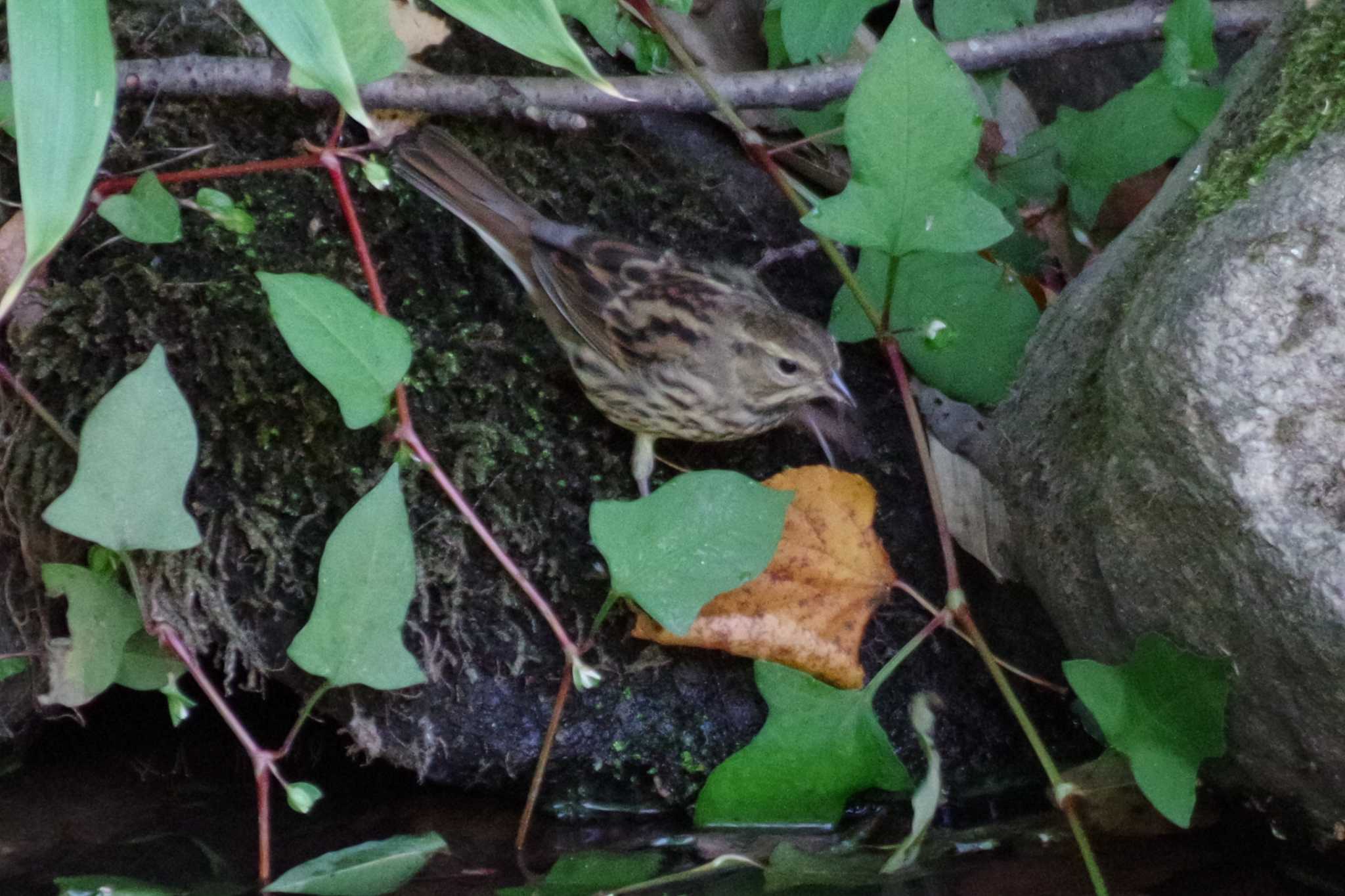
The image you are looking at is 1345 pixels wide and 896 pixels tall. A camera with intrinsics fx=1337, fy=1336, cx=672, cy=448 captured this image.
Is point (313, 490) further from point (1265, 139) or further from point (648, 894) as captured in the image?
point (1265, 139)

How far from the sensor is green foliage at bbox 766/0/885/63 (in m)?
3.27

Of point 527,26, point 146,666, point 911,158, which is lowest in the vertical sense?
point 146,666

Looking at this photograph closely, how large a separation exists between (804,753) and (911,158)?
1231 mm

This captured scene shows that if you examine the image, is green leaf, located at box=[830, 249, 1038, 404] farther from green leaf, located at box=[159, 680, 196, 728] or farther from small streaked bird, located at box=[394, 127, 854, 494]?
green leaf, located at box=[159, 680, 196, 728]

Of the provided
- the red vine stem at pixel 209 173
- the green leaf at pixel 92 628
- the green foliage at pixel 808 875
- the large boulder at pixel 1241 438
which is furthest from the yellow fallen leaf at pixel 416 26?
the green foliage at pixel 808 875

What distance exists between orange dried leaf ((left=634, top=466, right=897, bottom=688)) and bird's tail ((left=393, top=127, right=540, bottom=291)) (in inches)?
35.1

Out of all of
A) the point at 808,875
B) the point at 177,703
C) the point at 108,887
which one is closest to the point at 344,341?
the point at 177,703

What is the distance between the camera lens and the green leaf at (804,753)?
8.82 feet

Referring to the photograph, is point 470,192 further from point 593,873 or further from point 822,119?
point 593,873

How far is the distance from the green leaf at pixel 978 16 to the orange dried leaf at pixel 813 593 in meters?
1.43

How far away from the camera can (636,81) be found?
3.50 meters

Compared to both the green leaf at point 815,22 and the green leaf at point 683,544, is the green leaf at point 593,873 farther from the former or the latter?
the green leaf at point 815,22

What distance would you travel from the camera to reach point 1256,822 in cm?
276

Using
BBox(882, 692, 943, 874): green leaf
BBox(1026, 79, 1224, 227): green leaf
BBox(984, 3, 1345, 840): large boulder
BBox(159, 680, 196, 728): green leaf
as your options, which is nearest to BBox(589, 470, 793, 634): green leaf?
→ BBox(882, 692, 943, 874): green leaf
